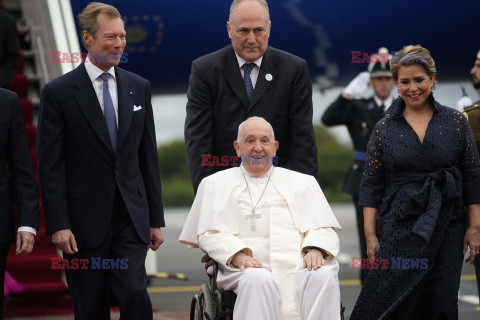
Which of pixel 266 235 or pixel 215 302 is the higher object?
pixel 266 235

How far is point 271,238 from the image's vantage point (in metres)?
5.27

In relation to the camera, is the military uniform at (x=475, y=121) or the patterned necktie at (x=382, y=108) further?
the patterned necktie at (x=382, y=108)

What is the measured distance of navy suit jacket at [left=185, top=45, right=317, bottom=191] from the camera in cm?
575

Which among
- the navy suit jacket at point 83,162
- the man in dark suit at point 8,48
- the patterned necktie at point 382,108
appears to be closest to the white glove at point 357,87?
the patterned necktie at point 382,108

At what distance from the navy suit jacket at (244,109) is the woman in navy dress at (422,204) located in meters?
0.48

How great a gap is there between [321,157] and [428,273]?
14.2 metres

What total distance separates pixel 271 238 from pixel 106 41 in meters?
1.27

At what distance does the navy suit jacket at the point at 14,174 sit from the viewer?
5008 mm

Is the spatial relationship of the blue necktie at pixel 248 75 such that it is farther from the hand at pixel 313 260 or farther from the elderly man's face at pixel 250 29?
the hand at pixel 313 260

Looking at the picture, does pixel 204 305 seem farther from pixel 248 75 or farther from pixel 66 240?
pixel 248 75

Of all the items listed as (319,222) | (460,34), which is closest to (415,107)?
(319,222)

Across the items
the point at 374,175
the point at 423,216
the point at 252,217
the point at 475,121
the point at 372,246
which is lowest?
the point at 372,246

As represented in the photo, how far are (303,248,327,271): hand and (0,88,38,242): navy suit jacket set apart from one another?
132 cm

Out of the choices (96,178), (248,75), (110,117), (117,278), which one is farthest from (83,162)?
(248,75)
